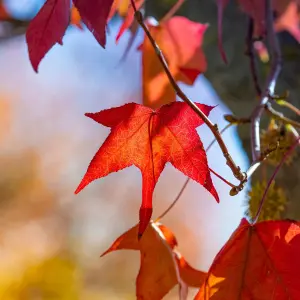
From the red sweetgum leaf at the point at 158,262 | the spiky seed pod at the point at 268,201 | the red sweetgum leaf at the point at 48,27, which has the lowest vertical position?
the spiky seed pod at the point at 268,201

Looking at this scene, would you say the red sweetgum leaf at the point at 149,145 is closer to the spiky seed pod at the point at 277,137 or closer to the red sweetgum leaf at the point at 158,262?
the red sweetgum leaf at the point at 158,262

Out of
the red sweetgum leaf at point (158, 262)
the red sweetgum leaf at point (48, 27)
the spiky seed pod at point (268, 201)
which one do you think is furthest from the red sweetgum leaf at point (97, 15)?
the spiky seed pod at point (268, 201)

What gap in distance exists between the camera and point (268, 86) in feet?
1.42

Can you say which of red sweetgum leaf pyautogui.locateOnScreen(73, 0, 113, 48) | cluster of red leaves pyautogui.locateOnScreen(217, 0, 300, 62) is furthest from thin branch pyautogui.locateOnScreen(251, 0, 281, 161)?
red sweetgum leaf pyautogui.locateOnScreen(73, 0, 113, 48)

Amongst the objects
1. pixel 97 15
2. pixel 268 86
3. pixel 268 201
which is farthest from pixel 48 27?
pixel 268 201

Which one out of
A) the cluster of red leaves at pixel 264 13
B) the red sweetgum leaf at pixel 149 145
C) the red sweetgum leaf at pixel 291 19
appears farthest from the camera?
the red sweetgum leaf at pixel 291 19

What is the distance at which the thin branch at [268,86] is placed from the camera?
1.19 ft

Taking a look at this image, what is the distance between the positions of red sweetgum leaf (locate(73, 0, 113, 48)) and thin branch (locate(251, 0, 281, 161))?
4.8 inches

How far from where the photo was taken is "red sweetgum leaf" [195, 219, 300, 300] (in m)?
0.32

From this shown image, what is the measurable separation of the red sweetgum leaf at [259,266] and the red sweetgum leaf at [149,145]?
0.06 meters

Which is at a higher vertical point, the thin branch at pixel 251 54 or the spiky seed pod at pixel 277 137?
the thin branch at pixel 251 54

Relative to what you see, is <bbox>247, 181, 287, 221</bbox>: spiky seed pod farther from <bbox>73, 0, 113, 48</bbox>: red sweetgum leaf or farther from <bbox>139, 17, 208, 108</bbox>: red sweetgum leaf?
<bbox>73, 0, 113, 48</bbox>: red sweetgum leaf

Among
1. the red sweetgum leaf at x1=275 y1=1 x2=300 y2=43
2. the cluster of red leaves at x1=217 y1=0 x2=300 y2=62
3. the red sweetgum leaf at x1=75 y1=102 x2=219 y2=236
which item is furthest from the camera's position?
the red sweetgum leaf at x1=275 y1=1 x2=300 y2=43

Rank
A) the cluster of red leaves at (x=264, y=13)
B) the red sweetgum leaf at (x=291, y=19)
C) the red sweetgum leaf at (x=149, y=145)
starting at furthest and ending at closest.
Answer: the red sweetgum leaf at (x=291, y=19), the cluster of red leaves at (x=264, y=13), the red sweetgum leaf at (x=149, y=145)
